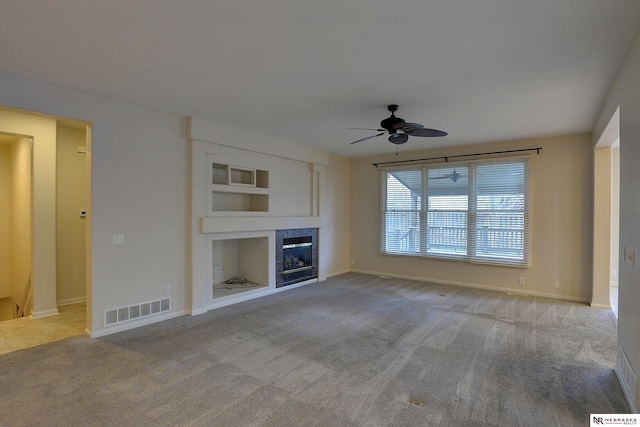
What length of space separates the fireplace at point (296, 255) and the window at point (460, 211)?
5.48 ft

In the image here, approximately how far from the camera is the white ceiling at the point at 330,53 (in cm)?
208

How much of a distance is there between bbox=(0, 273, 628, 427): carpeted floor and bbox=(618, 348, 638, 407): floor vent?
11cm

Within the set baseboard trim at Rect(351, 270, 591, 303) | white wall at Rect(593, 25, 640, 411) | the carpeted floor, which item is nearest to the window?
baseboard trim at Rect(351, 270, 591, 303)

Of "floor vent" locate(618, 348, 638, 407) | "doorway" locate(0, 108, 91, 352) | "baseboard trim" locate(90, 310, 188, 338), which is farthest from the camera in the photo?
"doorway" locate(0, 108, 91, 352)

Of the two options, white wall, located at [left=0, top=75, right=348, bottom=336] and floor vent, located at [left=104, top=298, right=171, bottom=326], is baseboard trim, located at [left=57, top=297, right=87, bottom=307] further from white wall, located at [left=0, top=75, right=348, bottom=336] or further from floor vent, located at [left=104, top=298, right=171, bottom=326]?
floor vent, located at [left=104, top=298, right=171, bottom=326]

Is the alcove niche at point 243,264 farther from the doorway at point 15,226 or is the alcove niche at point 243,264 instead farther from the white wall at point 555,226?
the white wall at point 555,226

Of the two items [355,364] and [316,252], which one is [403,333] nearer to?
[355,364]

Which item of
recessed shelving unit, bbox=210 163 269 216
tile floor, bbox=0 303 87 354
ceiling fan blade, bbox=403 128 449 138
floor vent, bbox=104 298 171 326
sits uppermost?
ceiling fan blade, bbox=403 128 449 138

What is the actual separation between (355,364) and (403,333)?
39.9 inches

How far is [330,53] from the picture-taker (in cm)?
264

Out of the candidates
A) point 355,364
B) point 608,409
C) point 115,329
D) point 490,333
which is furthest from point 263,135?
point 608,409

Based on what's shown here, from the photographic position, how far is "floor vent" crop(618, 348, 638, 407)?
88.5 inches

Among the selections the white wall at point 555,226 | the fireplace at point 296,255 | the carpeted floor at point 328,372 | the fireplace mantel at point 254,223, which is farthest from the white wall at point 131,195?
the white wall at point 555,226

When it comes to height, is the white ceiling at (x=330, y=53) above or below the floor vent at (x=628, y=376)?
above
